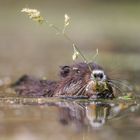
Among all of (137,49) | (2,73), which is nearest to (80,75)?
(2,73)

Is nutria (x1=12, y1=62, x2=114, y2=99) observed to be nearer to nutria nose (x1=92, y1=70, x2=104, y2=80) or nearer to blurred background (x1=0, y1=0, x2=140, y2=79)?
nutria nose (x1=92, y1=70, x2=104, y2=80)

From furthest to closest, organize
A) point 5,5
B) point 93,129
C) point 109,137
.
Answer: point 5,5, point 93,129, point 109,137

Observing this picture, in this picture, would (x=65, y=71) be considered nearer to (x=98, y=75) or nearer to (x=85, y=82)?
(x=85, y=82)

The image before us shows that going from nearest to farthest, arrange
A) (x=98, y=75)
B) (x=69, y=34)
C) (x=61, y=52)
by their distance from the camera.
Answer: (x=98, y=75) → (x=61, y=52) → (x=69, y=34)

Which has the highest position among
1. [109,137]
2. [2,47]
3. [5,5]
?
[5,5]

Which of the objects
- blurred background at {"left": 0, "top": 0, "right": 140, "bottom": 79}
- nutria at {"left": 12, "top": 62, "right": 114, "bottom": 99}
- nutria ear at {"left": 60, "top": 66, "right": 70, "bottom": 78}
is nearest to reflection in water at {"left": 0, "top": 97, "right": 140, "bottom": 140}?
nutria at {"left": 12, "top": 62, "right": 114, "bottom": 99}

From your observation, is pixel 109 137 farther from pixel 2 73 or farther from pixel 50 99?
pixel 2 73

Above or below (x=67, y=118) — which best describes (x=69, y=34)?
above

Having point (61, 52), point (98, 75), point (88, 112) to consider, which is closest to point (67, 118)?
point (88, 112)
